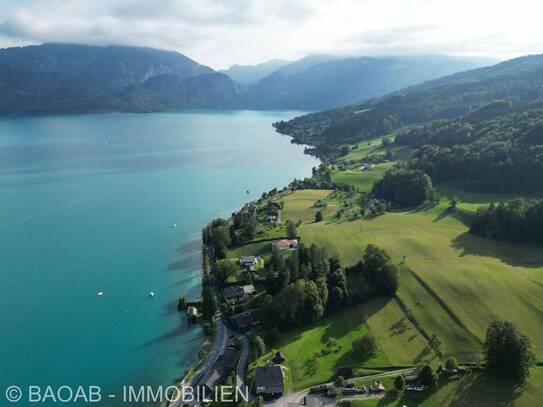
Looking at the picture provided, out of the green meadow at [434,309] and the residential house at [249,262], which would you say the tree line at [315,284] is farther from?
the residential house at [249,262]

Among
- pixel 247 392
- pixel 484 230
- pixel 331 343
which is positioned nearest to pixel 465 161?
pixel 484 230

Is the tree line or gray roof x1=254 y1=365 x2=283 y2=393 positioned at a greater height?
the tree line

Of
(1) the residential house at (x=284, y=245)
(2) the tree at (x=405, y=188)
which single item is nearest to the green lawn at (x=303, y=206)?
(2) the tree at (x=405, y=188)

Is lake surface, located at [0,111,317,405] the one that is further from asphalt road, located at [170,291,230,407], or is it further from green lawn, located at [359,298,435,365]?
green lawn, located at [359,298,435,365]

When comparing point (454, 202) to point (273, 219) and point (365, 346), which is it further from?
point (365, 346)

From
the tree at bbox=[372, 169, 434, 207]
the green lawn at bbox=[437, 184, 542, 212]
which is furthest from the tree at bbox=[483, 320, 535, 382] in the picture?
the tree at bbox=[372, 169, 434, 207]

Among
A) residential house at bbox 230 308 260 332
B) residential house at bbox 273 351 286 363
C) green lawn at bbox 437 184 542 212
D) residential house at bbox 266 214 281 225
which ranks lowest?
residential house at bbox 273 351 286 363

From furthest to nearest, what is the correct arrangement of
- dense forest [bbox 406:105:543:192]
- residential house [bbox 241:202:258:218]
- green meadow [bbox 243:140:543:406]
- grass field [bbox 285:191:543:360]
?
1. dense forest [bbox 406:105:543:192]
2. residential house [bbox 241:202:258:218]
3. grass field [bbox 285:191:543:360]
4. green meadow [bbox 243:140:543:406]
